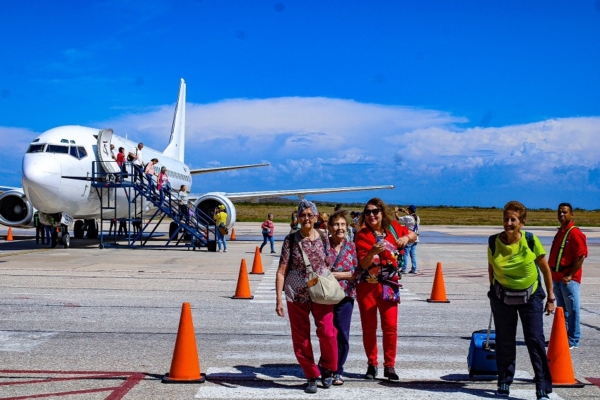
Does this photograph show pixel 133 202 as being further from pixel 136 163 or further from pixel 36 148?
pixel 36 148

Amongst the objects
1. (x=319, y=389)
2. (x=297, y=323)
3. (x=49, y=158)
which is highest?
(x=49, y=158)

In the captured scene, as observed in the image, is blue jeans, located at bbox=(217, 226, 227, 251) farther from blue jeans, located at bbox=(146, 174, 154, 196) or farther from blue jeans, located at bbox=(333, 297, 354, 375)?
blue jeans, located at bbox=(333, 297, 354, 375)

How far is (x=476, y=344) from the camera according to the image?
274 inches

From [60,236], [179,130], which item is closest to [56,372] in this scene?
[60,236]

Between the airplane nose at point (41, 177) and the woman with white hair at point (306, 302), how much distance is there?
57.2ft

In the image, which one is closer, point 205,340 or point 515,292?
point 515,292

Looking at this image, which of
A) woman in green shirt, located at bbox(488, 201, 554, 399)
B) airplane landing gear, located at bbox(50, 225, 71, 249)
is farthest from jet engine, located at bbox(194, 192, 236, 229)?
woman in green shirt, located at bbox(488, 201, 554, 399)

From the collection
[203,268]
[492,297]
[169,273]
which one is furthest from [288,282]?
[203,268]

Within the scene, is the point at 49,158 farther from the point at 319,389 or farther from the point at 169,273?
the point at 319,389

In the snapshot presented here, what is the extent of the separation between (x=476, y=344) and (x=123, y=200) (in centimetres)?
2252

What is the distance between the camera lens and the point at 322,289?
255 inches

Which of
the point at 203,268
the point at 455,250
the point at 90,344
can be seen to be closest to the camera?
the point at 90,344

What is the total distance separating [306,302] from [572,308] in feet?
11.9

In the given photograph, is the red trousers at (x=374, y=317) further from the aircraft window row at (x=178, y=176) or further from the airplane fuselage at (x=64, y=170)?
the aircraft window row at (x=178, y=176)
